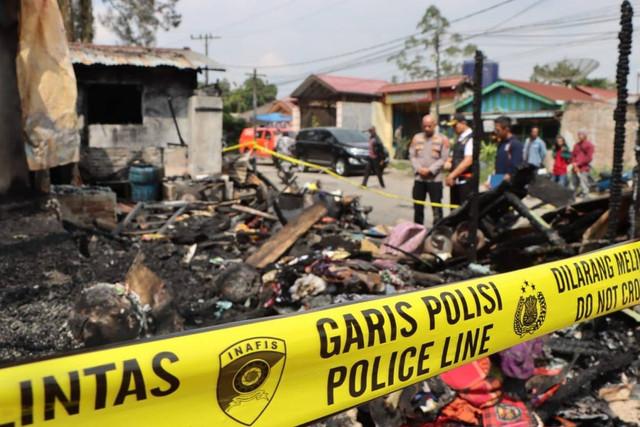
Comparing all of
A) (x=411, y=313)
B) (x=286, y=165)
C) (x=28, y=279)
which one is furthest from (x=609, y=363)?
(x=286, y=165)

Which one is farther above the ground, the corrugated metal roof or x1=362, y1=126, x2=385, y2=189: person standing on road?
the corrugated metal roof

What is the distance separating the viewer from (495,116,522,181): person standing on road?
8.58m

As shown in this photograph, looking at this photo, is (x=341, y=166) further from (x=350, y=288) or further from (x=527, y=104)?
(x=350, y=288)

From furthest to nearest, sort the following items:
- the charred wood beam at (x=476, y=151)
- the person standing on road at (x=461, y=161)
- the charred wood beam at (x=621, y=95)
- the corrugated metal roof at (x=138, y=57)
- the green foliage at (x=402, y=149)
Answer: the green foliage at (x=402, y=149) < the corrugated metal roof at (x=138, y=57) < the person standing on road at (x=461, y=161) < the charred wood beam at (x=476, y=151) < the charred wood beam at (x=621, y=95)

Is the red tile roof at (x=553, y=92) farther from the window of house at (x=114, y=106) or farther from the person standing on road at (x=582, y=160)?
the window of house at (x=114, y=106)

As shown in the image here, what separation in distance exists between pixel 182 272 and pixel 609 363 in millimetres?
4930

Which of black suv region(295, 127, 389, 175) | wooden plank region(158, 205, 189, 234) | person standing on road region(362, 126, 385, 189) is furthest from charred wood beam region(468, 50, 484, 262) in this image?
black suv region(295, 127, 389, 175)

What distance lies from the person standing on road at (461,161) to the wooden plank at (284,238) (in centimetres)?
207

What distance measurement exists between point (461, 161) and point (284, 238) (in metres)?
2.96

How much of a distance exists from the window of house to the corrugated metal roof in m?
2.40

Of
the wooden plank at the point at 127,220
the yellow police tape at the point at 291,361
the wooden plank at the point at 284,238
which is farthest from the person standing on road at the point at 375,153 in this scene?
the yellow police tape at the point at 291,361

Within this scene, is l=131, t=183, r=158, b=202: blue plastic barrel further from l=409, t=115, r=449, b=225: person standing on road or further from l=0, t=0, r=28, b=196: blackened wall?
l=409, t=115, r=449, b=225: person standing on road

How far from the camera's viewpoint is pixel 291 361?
6.63ft

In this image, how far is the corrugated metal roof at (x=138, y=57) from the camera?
502 inches
